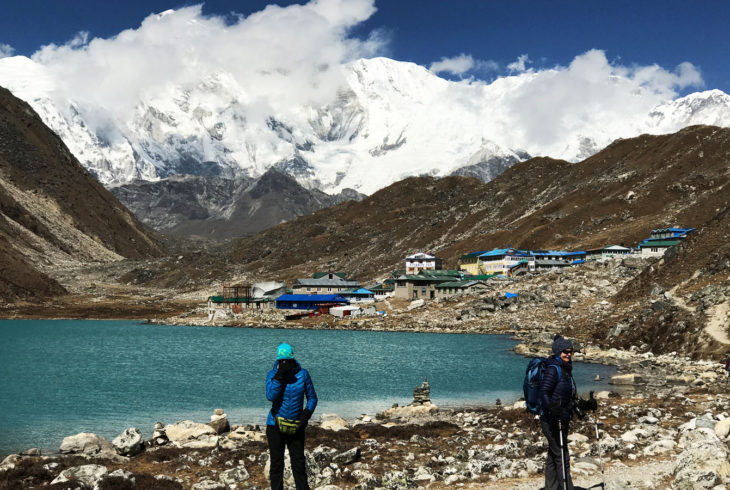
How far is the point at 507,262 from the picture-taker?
508 feet

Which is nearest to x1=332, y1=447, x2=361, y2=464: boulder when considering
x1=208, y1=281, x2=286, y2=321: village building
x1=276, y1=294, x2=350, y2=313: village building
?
x1=276, y1=294, x2=350, y2=313: village building

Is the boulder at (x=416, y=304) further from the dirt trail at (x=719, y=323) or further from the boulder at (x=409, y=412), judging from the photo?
the boulder at (x=409, y=412)

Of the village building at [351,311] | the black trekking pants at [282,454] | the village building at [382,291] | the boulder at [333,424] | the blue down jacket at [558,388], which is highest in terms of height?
the village building at [382,291]

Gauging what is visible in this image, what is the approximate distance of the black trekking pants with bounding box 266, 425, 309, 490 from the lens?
15828mm

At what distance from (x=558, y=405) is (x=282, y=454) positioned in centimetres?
643

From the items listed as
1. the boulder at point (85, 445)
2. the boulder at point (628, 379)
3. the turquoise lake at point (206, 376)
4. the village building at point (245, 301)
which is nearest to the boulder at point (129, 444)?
the boulder at point (85, 445)

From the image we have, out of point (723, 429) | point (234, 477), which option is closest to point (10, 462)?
point (234, 477)

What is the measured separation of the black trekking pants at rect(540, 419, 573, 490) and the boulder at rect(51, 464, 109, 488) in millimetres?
12825

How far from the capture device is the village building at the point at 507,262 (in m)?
148

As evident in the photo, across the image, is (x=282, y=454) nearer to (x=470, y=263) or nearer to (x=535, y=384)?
(x=535, y=384)

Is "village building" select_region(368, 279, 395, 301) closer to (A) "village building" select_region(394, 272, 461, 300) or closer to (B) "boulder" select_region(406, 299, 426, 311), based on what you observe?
(A) "village building" select_region(394, 272, 461, 300)

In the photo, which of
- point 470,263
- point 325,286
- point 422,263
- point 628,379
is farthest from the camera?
point 422,263

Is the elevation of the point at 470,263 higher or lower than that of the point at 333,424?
higher

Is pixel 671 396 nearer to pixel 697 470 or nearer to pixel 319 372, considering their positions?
pixel 697 470
